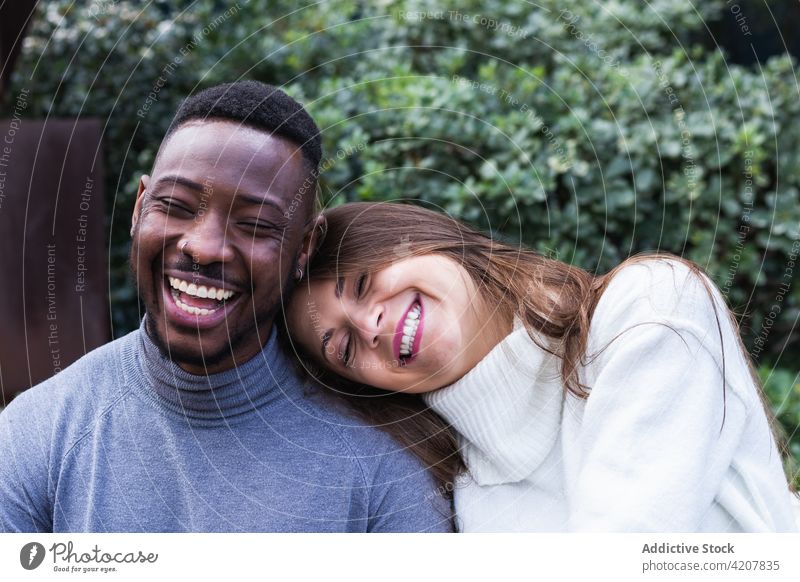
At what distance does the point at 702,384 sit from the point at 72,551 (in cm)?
111

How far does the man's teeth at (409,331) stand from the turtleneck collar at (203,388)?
240 mm

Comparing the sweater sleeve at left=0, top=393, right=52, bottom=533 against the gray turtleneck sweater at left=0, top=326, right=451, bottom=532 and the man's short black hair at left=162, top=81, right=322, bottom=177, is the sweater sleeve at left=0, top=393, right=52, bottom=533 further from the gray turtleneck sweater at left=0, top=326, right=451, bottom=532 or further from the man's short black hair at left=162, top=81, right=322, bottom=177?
the man's short black hair at left=162, top=81, right=322, bottom=177

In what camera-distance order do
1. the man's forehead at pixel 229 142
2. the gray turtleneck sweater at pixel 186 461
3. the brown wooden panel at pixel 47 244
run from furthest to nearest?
1. the brown wooden panel at pixel 47 244
2. the gray turtleneck sweater at pixel 186 461
3. the man's forehead at pixel 229 142

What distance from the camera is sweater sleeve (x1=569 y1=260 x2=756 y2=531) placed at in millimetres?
1450

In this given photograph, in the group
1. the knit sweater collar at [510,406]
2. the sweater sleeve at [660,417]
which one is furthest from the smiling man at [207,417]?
the sweater sleeve at [660,417]

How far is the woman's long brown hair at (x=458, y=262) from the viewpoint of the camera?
1625 mm

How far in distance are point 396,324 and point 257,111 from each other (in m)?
0.43

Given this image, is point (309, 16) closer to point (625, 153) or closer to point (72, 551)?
point (625, 153)

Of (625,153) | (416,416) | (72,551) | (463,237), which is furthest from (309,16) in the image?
(72,551)

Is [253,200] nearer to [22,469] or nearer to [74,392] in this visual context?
[74,392]

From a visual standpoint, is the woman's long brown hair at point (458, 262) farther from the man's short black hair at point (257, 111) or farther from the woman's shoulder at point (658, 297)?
the man's short black hair at point (257, 111)

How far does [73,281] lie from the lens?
7.53 feet

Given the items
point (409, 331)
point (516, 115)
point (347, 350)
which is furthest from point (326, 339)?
point (516, 115)

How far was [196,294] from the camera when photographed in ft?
4.94
